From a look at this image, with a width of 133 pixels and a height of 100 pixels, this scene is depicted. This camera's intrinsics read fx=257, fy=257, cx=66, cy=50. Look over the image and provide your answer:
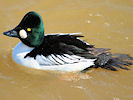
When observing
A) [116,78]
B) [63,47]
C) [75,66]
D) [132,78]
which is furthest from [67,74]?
[132,78]

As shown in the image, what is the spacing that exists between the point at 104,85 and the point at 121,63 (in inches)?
31.4

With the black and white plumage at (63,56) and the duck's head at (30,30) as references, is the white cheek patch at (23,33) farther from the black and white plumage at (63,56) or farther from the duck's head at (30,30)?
the black and white plumage at (63,56)

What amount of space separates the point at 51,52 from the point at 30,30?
2.36 ft

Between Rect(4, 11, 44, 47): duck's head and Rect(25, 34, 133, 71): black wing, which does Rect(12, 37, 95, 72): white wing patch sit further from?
Rect(4, 11, 44, 47): duck's head

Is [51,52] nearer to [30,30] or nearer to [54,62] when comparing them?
[54,62]

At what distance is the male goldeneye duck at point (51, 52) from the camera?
19.8ft

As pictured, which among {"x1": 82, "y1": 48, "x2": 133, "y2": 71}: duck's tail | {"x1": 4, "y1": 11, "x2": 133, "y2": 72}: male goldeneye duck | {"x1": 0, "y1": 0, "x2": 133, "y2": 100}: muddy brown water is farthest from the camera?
{"x1": 82, "y1": 48, "x2": 133, "y2": 71}: duck's tail

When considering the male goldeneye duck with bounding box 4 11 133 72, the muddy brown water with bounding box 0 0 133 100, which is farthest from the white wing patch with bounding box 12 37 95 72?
the muddy brown water with bounding box 0 0 133 100

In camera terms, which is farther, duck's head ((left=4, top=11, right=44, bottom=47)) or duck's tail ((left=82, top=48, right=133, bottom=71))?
duck's tail ((left=82, top=48, right=133, bottom=71))

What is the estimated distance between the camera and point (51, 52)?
605 cm

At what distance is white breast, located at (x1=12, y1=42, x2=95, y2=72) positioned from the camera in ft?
19.9

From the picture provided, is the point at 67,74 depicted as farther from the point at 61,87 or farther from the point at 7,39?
the point at 7,39

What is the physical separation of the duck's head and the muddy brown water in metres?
0.73

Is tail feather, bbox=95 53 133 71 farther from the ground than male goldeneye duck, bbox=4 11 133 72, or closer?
closer
